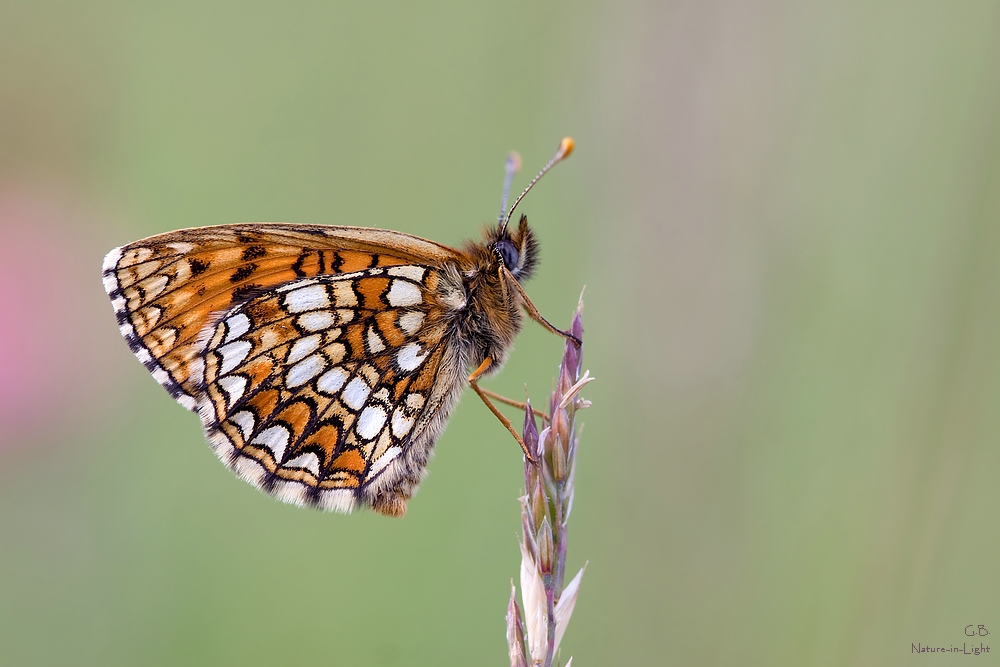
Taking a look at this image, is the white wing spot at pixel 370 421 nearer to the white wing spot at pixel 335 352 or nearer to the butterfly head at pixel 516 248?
the white wing spot at pixel 335 352

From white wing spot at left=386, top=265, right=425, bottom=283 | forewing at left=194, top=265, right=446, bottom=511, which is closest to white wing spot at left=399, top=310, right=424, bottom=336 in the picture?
forewing at left=194, top=265, right=446, bottom=511

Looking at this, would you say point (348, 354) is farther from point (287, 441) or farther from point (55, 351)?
point (55, 351)

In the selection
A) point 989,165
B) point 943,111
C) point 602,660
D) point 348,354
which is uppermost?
point 943,111

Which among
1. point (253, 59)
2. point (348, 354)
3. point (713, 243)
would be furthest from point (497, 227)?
point (253, 59)

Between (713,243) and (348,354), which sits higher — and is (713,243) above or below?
above

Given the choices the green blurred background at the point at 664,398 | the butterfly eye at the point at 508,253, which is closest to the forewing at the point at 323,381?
the butterfly eye at the point at 508,253

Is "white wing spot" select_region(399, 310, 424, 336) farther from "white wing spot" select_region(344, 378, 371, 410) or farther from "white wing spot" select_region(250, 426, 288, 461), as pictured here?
"white wing spot" select_region(250, 426, 288, 461)

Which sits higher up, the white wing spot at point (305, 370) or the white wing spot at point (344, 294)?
the white wing spot at point (344, 294)

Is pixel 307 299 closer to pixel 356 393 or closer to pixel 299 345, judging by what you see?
pixel 299 345
